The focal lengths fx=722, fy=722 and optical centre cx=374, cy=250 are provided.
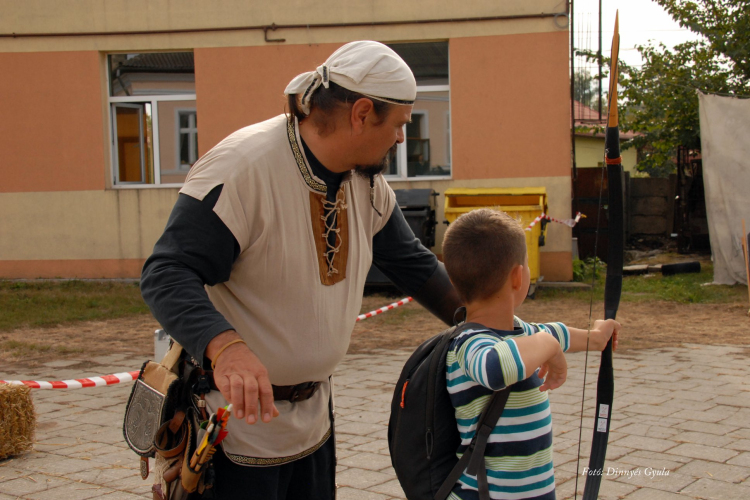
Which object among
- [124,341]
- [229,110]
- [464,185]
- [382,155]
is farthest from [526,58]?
[382,155]

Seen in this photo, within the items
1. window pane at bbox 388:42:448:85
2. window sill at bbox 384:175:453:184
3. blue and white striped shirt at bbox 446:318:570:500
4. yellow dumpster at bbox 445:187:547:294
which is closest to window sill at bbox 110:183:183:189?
window sill at bbox 384:175:453:184

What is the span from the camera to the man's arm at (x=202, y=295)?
1573mm

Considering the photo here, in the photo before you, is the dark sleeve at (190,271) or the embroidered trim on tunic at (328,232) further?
the embroidered trim on tunic at (328,232)

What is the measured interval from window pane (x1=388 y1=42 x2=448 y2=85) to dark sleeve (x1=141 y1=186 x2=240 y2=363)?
983 cm

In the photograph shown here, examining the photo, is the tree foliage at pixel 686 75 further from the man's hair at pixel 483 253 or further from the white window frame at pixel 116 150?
the man's hair at pixel 483 253

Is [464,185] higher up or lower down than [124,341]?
higher up

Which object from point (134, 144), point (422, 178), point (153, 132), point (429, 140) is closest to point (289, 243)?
point (422, 178)

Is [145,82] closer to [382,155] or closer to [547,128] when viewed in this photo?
[547,128]

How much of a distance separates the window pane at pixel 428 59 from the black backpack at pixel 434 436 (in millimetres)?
9746

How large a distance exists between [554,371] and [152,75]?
37.1 feet

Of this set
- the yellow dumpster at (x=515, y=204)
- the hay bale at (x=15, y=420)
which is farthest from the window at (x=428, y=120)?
the hay bale at (x=15, y=420)

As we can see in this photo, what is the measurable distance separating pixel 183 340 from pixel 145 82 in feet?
36.8

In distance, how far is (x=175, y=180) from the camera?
474 inches

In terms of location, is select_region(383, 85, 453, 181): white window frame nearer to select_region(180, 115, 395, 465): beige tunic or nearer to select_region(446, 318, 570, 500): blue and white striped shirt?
select_region(180, 115, 395, 465): beige tunic
